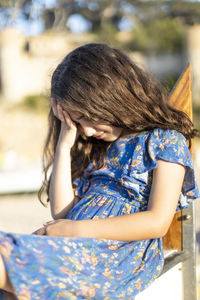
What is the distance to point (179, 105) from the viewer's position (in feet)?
5.95

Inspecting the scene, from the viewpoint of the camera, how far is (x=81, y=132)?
1878mm

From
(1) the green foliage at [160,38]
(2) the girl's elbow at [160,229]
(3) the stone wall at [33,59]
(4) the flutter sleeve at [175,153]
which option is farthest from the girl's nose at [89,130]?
(1) the green foliage at [160,38]

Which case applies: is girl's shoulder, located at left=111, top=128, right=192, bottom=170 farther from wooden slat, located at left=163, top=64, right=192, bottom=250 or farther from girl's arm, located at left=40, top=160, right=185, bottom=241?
wooden slat, located at left=163, top=64, right=192, bottom=250

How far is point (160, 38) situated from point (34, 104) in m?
7.87

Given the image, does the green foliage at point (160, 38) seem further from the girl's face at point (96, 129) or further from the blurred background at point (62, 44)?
the girl's face at point (96, 129)

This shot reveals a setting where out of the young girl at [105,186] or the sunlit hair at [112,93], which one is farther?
the sunlit hair at [112,93]

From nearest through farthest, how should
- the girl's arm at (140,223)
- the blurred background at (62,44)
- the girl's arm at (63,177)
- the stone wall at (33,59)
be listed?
the girl's arm at (140,223), the girl's arm at (63,177), the blurred background at (62,44), the stone wall at (33,59)

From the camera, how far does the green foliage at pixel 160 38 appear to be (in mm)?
23375

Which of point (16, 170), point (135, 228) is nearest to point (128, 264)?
point (135, 228)

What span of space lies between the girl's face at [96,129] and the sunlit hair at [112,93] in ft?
0.10

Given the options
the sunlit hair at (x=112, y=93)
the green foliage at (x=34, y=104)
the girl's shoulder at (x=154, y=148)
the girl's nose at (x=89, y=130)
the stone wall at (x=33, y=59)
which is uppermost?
the sunlit hair at (x=112, y=93)

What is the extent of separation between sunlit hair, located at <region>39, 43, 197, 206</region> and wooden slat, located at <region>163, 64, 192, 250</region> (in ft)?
0.27

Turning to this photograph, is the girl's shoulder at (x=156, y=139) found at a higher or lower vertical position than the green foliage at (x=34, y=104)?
higher

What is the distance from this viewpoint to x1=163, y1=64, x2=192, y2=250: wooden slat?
1760 mm
